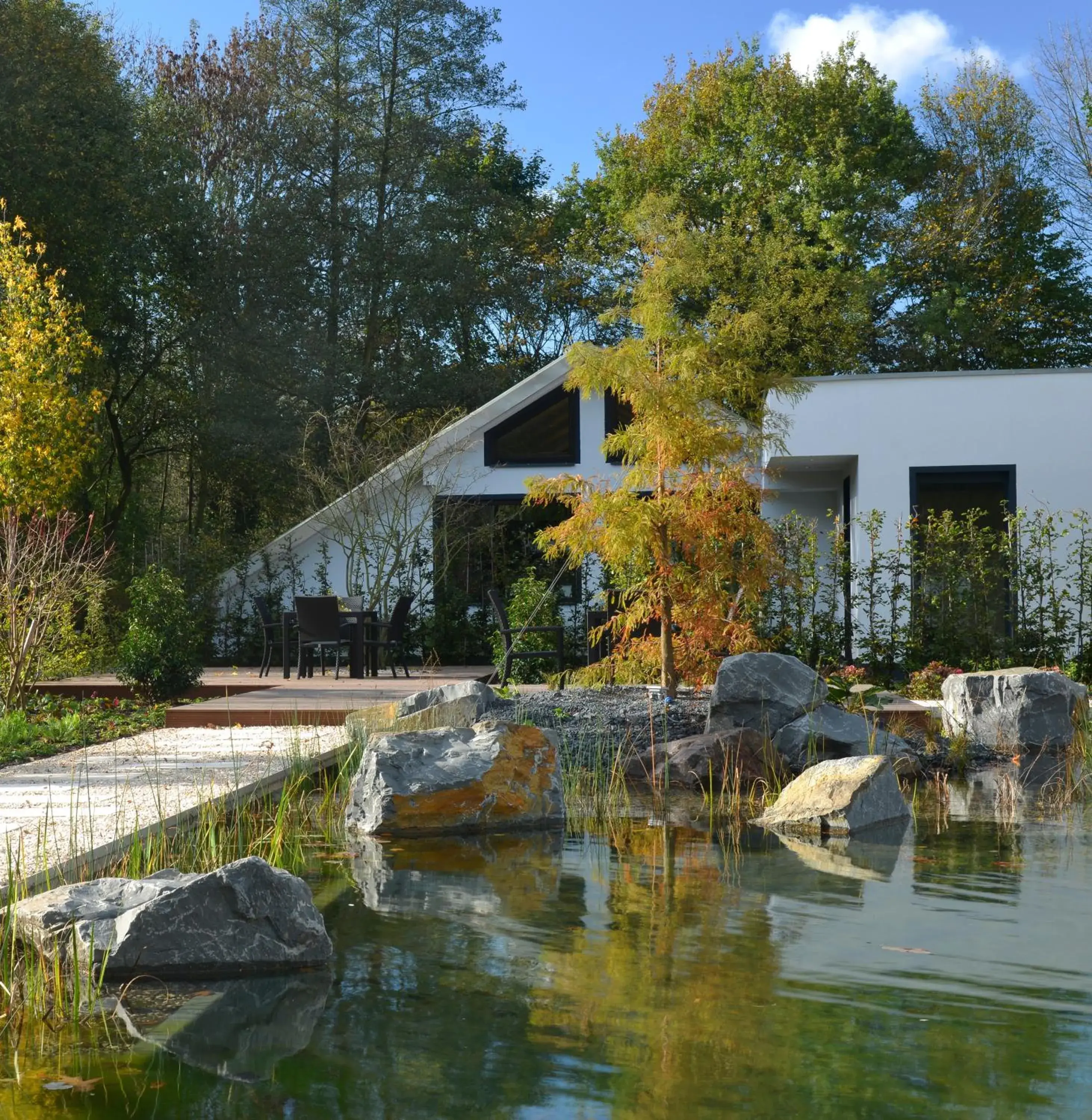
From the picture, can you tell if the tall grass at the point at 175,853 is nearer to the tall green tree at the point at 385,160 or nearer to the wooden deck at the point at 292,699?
the wooden deck at the point at 292,699

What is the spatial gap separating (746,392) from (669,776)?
465 cm

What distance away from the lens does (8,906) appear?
4.22 m

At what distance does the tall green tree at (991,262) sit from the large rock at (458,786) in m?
19.2

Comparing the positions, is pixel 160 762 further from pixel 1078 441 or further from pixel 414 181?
pixel 414 181

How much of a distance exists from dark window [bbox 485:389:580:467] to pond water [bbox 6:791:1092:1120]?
39.3 ft

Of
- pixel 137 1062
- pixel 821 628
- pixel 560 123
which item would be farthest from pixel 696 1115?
pixel 560 123

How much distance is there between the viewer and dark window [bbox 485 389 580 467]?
17.6m

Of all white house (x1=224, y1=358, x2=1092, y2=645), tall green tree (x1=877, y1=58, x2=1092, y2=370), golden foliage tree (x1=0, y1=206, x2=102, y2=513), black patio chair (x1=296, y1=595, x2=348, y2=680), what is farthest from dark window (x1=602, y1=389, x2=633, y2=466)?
tall green tree (x1=877, y1=58, x2=1092, y2=370)

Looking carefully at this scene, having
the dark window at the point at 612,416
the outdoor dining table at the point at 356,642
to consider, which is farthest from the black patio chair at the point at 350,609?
the dark window at the point at 612,416

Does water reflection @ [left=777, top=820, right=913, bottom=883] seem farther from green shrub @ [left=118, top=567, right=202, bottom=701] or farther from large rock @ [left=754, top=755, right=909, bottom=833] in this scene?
green shrub @ [left=118, top=567, right=202, bottom=701]

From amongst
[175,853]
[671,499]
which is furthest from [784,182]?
[175,853]

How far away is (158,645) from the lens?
12.0 meters

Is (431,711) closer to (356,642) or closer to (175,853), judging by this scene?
(175,853)

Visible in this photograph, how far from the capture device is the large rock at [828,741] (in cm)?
848
